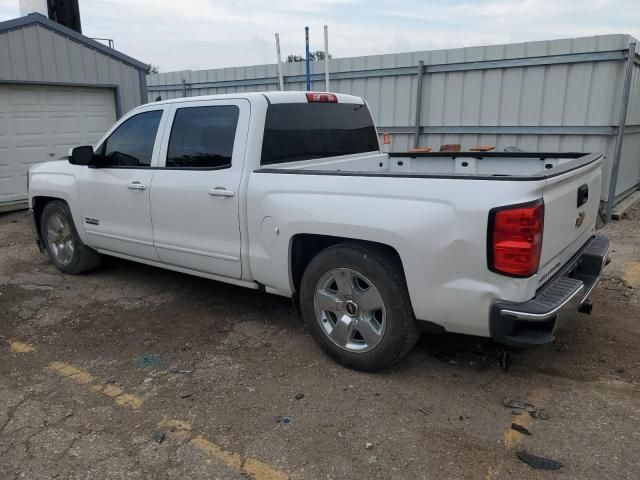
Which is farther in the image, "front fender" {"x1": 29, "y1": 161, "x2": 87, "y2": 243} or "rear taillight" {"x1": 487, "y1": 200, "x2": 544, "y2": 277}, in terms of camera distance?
"front fender" {"x1": 29, "y1": 161, "x2": 87, "y2": 243}

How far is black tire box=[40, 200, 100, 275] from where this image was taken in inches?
230

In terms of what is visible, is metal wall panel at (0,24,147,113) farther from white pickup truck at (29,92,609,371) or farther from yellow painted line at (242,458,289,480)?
yellow painted line at (242,458,289,480)

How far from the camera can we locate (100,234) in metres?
5.38

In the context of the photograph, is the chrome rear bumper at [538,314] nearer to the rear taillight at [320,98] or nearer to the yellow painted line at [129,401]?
the yellow painted line at [129,401]

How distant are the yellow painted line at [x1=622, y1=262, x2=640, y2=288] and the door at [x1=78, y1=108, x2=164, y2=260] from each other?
4779mm

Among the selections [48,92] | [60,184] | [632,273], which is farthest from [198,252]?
[48,92]

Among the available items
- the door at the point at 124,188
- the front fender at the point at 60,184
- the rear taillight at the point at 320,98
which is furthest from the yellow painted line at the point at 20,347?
the rear taillight at the point at 320,98

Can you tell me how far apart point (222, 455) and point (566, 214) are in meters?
2.47

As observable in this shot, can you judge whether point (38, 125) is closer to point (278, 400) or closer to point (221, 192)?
point (221, 192)

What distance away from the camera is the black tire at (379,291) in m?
3.36

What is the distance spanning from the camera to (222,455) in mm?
2902

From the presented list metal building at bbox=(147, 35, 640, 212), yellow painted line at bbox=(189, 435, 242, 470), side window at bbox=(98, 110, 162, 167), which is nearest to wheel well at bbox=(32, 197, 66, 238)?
side window at bbox=(98, 110, 162, 167)

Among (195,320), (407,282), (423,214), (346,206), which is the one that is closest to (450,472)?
(407,282)

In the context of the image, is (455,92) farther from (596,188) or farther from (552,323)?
(552,323)
